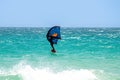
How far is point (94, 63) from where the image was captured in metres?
20.2

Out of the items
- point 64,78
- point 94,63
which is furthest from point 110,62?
point 64,78

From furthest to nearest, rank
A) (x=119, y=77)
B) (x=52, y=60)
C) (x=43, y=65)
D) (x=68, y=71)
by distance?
(x=52, y=60) < (x=43, y=65) < (x=68, y=71) < (x=119, y=77)

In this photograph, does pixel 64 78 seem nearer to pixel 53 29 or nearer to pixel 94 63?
pixel 53 29

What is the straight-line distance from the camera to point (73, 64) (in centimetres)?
1978

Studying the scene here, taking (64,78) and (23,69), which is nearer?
(64,78)

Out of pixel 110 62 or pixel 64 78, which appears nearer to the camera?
pixel 64 78

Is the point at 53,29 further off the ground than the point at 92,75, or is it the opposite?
the point at 53,29

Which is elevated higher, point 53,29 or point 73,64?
point 53,29

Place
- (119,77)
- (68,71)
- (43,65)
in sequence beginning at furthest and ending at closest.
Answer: (43,65) < (68,71) < (119,77)

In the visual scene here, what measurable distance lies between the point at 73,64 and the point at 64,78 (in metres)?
3.51

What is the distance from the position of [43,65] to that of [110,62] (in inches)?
175

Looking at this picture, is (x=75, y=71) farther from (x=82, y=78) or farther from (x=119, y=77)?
(x=119, y=77)

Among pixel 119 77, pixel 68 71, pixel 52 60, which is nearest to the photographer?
pixel 119 77

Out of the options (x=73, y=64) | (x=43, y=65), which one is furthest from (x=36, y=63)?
(x=73, y=64)
